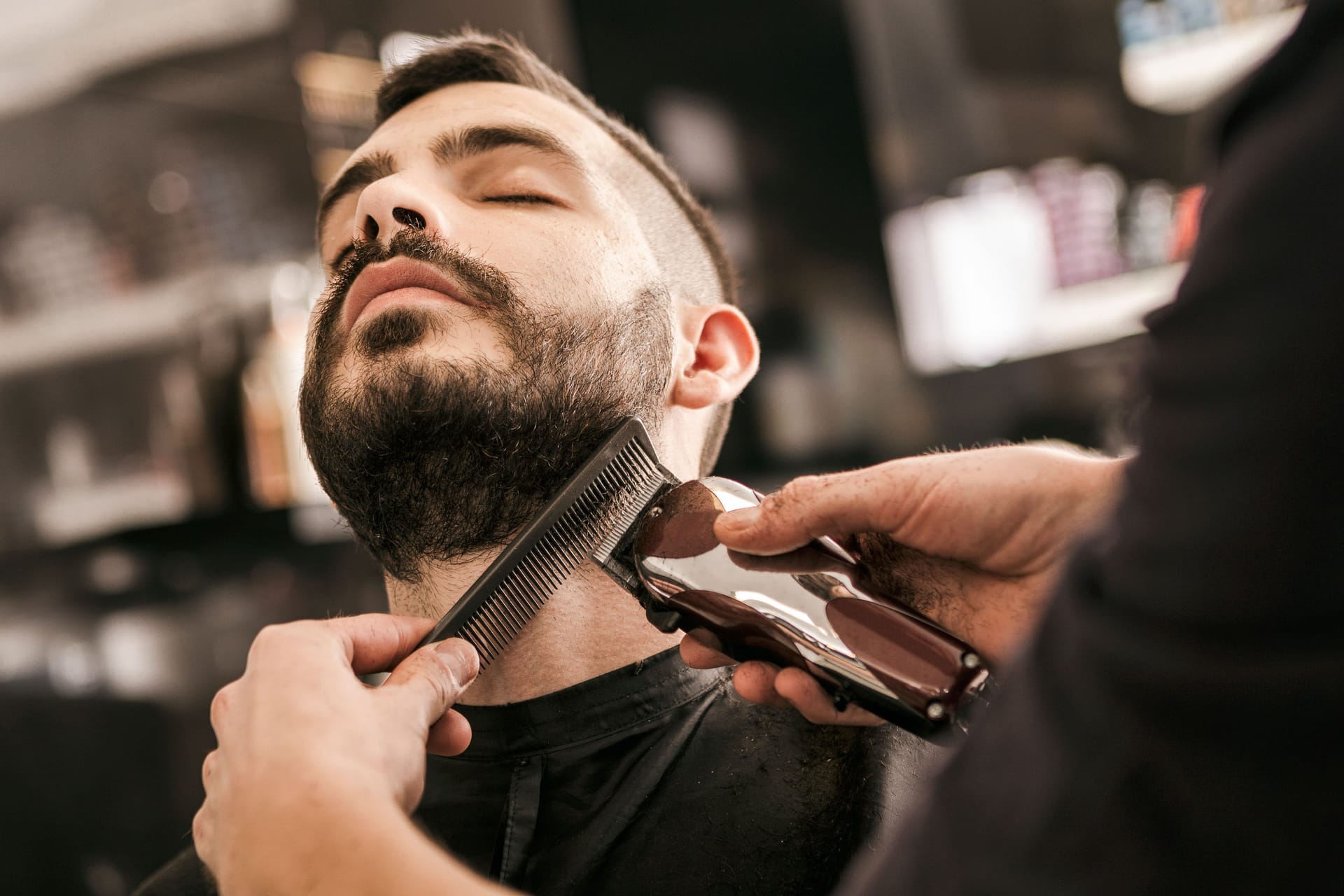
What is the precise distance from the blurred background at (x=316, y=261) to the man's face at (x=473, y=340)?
2.30 ft

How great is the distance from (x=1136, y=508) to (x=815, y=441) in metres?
3.37

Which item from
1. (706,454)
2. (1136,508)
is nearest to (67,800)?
(706,454)

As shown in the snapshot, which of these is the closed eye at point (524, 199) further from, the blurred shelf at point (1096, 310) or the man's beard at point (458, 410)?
the blurred shelf at point (1096, 310)

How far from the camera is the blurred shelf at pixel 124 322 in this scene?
2.22 m

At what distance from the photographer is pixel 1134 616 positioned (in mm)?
375

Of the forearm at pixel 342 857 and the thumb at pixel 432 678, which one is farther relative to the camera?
the thumb at pixel 432 678

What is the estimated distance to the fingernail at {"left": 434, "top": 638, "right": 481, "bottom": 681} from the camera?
889 mm

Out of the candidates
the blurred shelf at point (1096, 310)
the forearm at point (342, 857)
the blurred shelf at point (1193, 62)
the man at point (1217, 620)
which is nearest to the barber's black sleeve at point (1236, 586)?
the man at point (1217, 620)

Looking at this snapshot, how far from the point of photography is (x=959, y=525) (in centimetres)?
85

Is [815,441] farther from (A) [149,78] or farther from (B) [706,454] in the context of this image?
(A) [149,78]

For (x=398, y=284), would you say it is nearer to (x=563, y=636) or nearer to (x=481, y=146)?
(x=481, y=146)

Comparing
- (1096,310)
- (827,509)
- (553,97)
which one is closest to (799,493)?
(827,509)

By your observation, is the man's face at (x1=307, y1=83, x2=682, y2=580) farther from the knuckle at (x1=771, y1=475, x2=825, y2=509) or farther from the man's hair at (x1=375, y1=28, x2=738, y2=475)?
the knuckle at (x1=771, y1=475, x2=825, y2=509)

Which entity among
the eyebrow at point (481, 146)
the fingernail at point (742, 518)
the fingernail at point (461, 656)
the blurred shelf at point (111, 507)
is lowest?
the blurred shelf at point (111, 507)
